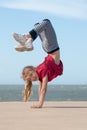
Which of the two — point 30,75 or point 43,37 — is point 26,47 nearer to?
point 43,37

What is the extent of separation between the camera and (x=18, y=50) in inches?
308

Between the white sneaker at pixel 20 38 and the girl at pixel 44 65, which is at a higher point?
the white sneaker at pixel 20 38

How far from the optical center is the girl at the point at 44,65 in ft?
25.7

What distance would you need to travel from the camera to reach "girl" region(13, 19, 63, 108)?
7.82m

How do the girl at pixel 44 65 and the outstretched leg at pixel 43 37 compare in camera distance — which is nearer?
the outstretched leg at pixel 43 37

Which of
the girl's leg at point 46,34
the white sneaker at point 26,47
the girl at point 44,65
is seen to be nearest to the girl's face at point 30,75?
the girl at point 44,65
